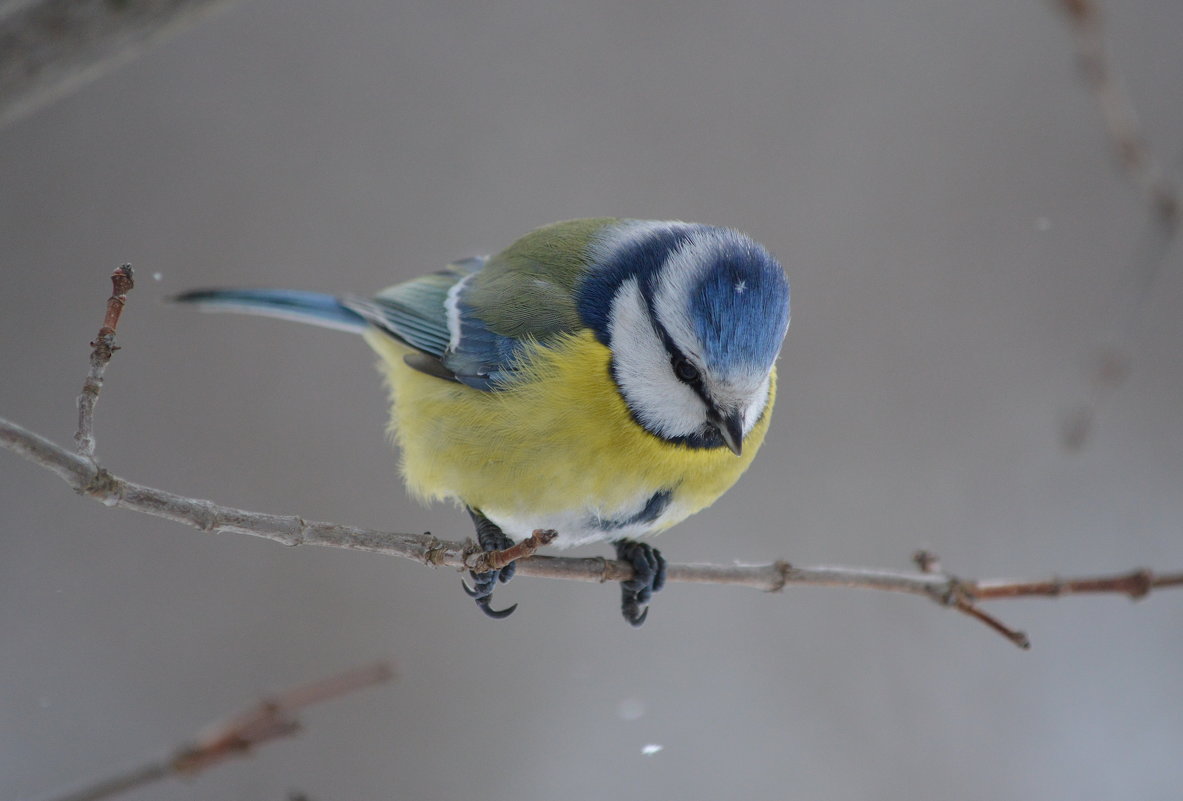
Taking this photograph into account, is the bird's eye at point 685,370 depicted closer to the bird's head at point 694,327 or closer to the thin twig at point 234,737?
the bird's head at point 694,327

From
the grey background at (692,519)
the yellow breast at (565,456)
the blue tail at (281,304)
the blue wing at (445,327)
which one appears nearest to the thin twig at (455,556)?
the yellow breast at (565,456)

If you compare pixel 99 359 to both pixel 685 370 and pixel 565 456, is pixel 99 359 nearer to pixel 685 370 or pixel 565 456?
pixel 565 456

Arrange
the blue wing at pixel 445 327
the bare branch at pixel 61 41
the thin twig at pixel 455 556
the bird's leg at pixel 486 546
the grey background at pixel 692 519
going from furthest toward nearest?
the grey background at pixel 692 519
the blue wing at pixel 445 327
the bird's leg at pixel 486 546
the bare branch at pixel 61 41
the thin twig at pixel 455 556

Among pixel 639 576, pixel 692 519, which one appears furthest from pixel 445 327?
pixel 692 519

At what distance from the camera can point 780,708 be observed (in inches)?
155

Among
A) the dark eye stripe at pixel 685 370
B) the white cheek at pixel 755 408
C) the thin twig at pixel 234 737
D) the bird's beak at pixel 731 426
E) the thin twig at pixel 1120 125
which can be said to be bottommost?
the thin twig at pixel 234 737

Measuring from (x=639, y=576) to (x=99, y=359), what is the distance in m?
1.38

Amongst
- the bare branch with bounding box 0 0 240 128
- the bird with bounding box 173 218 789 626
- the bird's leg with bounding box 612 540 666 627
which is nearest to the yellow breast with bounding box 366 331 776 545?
the bird with bounding box 173 218 789 626

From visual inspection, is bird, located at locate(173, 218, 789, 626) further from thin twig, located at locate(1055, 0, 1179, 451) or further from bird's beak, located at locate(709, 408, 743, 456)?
thin twig, located at locate(1055, 0, 1179, 451)

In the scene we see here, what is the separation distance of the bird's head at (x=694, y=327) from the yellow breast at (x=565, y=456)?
5 cm

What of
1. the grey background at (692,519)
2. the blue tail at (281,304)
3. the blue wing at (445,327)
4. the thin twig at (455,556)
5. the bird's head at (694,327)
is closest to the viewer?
the thin twig at (455,556)

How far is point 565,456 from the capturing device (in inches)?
82.7

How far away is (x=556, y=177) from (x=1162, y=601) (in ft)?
10.8

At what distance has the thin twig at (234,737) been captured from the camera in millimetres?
1319
